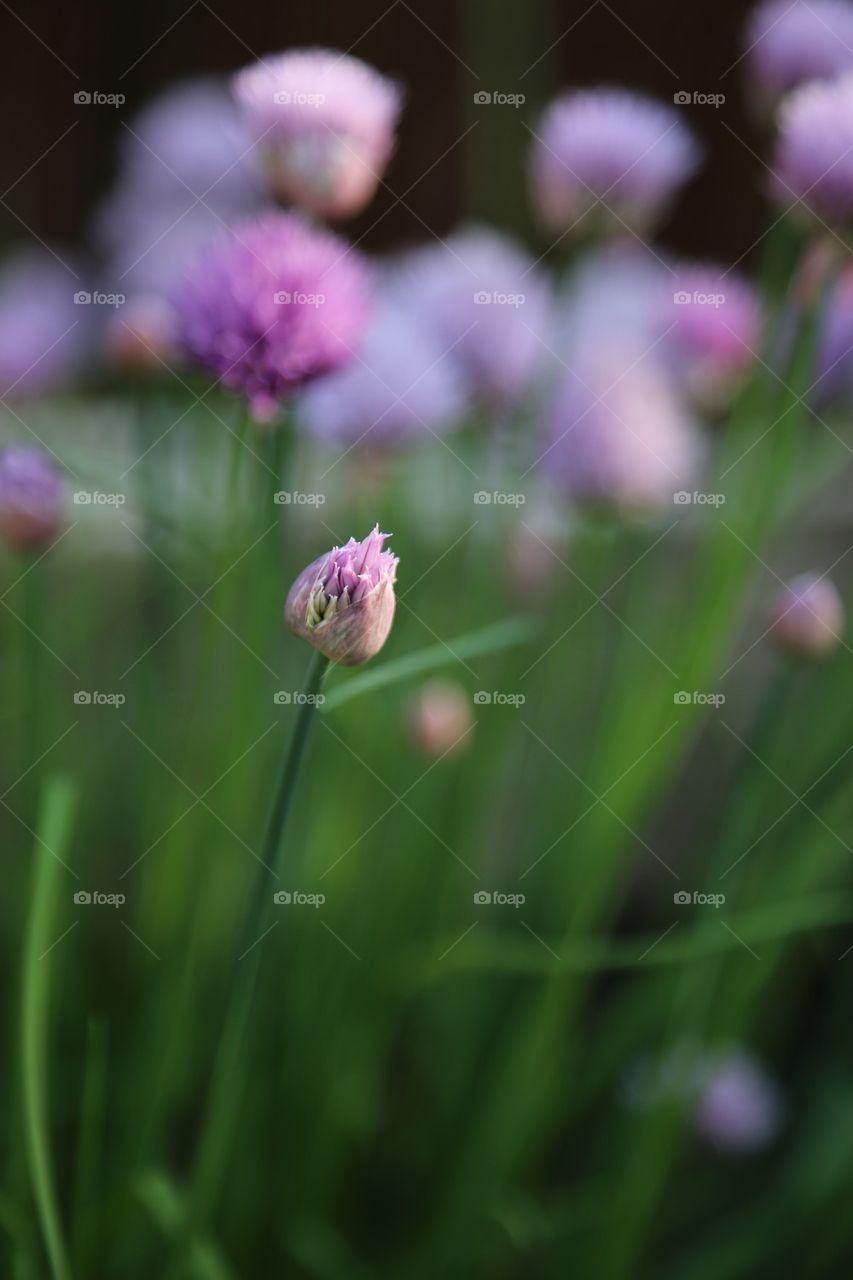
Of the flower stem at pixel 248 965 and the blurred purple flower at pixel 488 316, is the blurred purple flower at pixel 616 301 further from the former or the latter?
the flower stem at pixel 248 965

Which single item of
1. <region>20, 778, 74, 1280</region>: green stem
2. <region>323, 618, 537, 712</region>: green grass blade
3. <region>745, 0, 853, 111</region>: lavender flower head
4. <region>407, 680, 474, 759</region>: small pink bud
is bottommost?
<region>20, 778, 74, 1280</region>: green stem

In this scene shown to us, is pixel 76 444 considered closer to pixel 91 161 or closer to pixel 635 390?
pixel 635 390

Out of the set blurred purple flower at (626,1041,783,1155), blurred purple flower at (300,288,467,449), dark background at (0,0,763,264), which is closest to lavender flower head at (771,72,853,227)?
blurred purple flower at (300,288,467,449)

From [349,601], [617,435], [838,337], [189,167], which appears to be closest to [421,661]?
[349,601]

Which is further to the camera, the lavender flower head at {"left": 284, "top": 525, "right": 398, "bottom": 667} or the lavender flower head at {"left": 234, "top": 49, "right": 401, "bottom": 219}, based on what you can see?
the lavender flower head at {"left": 234, "top": 49, "right": 401, "bottom": 219}

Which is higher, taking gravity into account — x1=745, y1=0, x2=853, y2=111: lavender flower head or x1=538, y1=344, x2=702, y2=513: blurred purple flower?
x1=745, y1=0, x2=853, y2=111: lavender flower head

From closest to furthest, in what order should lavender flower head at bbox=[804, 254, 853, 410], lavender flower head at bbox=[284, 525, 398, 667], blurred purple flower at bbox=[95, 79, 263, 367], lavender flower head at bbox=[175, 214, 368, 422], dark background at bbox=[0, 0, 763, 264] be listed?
lavender flower head at bbox=[284, 525, 398, 667]
lavender flower head at bbox=[175, 214, 368, 422]
lavender flower head at bbox=[804, 254, 853, 410]
blurred purple flower at bbox=[95, 79, 263, 367]
dark background at bbox=[0, 0, 763, 264]

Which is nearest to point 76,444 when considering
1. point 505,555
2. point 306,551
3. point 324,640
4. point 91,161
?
point 306,551

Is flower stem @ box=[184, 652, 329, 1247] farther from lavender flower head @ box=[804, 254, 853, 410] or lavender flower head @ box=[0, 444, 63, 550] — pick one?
lavender flower head @ box=[804, 254, 853, 410]
